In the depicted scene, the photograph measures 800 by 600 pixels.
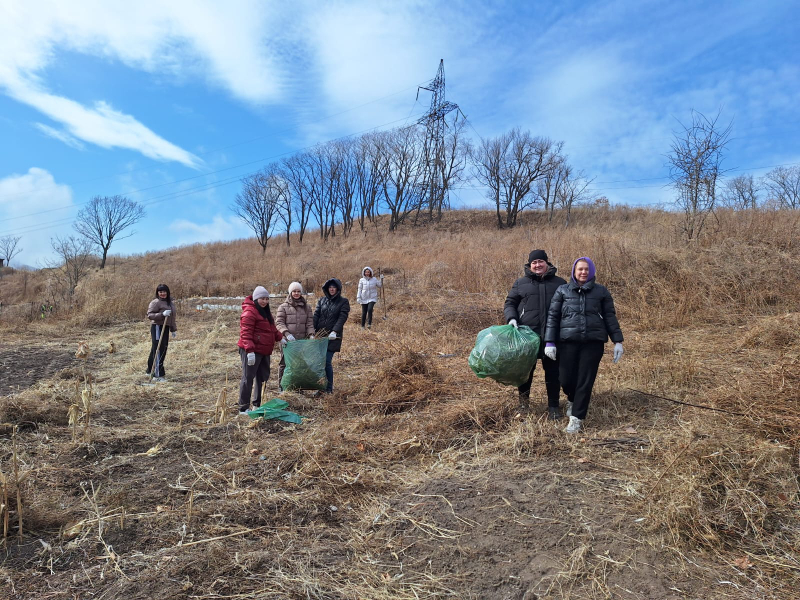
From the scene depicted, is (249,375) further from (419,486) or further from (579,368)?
(579,368)

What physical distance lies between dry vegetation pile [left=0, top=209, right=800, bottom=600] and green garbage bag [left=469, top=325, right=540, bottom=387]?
42 centimetres

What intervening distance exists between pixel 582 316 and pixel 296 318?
3.27m

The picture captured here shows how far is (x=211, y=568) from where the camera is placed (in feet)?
7.93

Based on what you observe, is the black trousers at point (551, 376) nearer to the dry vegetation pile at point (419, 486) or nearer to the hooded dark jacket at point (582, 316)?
the hooded dark jacket at point (582, 316)

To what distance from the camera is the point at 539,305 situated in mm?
4418

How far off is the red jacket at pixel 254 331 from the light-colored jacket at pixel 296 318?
1.37 feet

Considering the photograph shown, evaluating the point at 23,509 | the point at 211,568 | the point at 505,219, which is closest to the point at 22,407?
the point at 23,509

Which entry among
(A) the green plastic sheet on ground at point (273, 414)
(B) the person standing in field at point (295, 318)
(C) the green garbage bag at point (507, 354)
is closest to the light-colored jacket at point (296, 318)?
(B) the person standing in field at point (295, 318)

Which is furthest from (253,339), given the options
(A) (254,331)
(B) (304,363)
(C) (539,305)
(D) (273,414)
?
(C) (539,305)

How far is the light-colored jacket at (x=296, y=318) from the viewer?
18.6 ft

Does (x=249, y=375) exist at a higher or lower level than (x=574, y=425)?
higher

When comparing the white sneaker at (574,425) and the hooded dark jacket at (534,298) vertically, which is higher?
the hooded dark jacket at (534,298)

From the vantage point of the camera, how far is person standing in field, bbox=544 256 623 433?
3986 millimetres

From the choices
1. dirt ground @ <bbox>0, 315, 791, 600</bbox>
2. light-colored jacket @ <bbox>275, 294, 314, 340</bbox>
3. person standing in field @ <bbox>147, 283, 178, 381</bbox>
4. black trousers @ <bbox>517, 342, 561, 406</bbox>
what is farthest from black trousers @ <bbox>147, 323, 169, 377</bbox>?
black trousers @ <bbox>517, 342, 561, 406</bbox>
